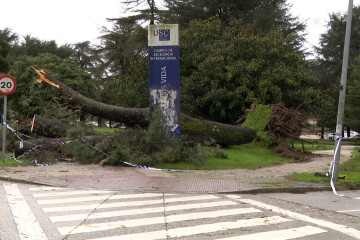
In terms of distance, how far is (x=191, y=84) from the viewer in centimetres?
2412

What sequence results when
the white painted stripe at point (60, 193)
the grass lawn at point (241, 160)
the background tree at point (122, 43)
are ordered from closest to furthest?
the white painted stripe at point (60, 193), the grass lawn at point (241, 160), the background tree at point (122, 43)

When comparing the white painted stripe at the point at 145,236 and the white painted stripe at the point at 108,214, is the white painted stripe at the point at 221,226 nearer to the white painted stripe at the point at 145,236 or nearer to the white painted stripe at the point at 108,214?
the white painted stripe at the point at 145,236

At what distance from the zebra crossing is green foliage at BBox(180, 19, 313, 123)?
1477 cm

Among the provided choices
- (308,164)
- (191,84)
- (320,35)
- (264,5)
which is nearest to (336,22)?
(320,35)

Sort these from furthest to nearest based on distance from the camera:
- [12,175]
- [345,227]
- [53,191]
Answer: [12,175], [53,191], [345,227]

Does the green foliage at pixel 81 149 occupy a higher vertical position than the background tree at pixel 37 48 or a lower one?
lower

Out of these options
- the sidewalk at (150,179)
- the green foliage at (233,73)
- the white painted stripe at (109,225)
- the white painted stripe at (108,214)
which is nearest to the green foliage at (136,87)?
the green foliage at (233,73)

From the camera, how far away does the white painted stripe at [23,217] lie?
19.8 feet

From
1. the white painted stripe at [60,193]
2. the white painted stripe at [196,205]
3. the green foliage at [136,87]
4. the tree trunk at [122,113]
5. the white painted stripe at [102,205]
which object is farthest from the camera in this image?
the green foliage at [136,87]

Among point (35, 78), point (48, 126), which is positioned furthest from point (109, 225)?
point (35, 78)

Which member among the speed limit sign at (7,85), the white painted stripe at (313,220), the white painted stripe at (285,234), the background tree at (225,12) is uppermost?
the background tree at (225,12)

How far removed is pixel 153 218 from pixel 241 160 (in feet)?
29.9

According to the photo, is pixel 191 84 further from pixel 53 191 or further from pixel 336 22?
pixel 336 22

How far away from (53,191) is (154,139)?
5.19 meters
